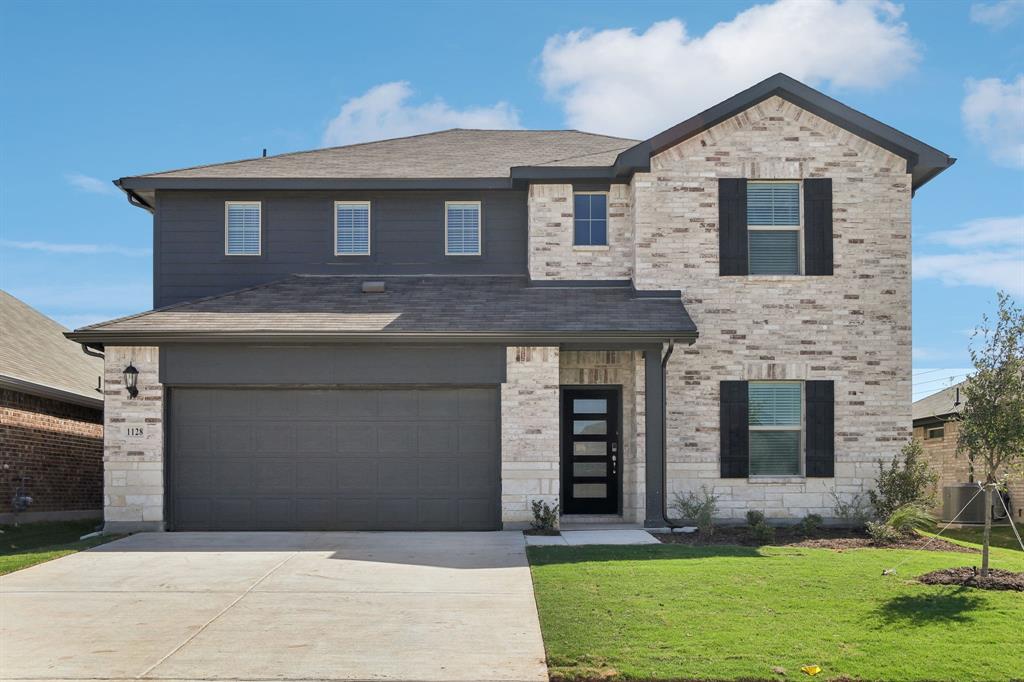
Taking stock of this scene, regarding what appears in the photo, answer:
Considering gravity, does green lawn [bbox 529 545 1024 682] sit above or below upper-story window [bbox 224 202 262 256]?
below

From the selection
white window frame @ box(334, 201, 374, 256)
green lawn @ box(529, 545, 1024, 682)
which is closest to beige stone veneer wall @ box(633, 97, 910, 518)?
green lawn @ box(529, 545, 1024, 682)

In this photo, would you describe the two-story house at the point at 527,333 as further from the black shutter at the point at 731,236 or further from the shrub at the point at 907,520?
the shrub at the point at 907,520

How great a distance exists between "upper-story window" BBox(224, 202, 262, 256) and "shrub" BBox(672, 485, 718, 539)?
8.57 metres

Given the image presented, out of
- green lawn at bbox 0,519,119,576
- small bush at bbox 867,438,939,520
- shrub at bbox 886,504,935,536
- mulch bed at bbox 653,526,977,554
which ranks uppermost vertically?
small bush at bbox 867,438,939,520

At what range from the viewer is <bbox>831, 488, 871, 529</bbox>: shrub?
16.1m

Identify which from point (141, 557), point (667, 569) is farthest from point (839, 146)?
point (141, 557)

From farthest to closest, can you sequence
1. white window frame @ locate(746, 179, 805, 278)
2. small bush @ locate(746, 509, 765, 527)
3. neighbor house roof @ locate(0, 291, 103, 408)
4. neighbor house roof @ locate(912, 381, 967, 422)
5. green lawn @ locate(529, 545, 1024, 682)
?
neighbor house roof @ locate(912, 381, 967, 422), neighbor house roof @ locate(0, 291, 103, 408), white window frame @ locate(746, 179, 805, 278), small bush @ locate(746, 509, 765, 527), green lawn @ locate(529, 545, 1024, 682)

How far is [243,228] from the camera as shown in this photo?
18344 millimetres

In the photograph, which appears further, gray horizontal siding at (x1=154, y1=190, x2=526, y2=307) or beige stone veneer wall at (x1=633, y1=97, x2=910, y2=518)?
gray horizontal siding at (x1=154, y1=190, x2=526, y2=307)

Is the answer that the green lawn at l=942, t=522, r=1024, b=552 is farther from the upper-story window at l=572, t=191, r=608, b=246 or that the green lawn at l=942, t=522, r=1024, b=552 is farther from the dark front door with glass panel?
the upper-story window at l=572, t=191, r=608, b=246

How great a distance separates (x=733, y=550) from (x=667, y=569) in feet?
6.62

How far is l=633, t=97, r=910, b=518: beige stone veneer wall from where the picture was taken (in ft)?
53.3

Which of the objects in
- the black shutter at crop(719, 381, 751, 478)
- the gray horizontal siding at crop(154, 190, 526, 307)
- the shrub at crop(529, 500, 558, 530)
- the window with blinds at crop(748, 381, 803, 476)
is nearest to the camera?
the shrub at crop(529, 500, 558, 530)

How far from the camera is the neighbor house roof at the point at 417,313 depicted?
15305 millimetres
